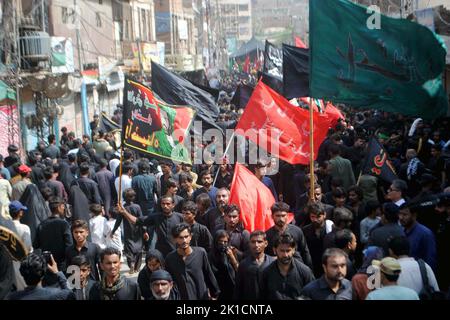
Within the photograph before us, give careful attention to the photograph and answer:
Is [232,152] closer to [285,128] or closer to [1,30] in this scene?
[285,128]

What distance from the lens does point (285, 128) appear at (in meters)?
10.0

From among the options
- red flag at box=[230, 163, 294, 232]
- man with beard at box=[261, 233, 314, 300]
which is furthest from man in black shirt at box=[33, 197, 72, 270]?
man with beard at box=[261, 233, 314, 300]

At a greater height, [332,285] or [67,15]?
[67,15]

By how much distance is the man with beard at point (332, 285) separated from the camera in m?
5.20

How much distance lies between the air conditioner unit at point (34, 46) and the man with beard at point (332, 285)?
15731mm

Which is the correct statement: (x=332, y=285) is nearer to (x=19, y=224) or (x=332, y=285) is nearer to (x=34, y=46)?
(x=19, y=224)

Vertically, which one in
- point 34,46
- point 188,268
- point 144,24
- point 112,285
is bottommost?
point 188,268

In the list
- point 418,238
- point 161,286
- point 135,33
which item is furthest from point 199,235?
point 135,33

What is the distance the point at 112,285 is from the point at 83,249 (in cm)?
148

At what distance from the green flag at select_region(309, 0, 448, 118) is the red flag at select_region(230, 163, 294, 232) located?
1.34 meters

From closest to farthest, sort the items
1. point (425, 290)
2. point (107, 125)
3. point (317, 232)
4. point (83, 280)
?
point (425, 290)
point (83, 280)
point (317, 232)
point (107, 125)

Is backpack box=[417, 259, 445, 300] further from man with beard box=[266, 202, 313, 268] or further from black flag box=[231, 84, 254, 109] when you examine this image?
→ black flag box=[231, 84, 254, 109]

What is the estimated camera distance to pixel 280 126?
396 inches

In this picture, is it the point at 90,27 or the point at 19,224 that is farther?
the point at 90,27
